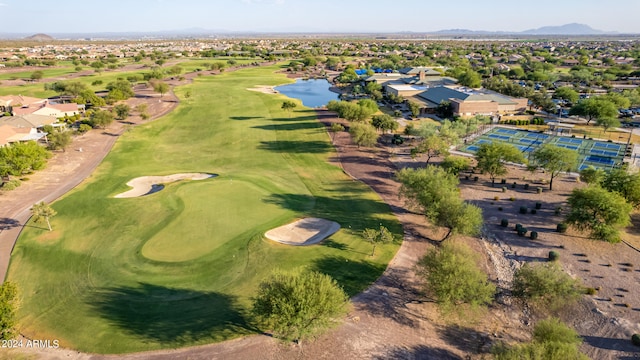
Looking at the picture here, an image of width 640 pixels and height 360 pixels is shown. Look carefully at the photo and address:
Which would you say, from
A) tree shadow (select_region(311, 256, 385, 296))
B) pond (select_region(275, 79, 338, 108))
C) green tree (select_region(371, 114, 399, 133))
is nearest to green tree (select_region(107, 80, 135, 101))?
pond (select_region(275, 79, 338, 108))

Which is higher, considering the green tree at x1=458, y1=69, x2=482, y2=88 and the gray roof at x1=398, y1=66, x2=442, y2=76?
the gray roof at x1=398, y1=66, x2=442, y2=76

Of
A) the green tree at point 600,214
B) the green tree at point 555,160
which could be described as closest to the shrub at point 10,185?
the green tree at point 600,214

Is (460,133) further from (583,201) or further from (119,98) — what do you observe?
(119,98)

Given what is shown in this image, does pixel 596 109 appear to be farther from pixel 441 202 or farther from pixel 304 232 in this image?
pixel 304 232

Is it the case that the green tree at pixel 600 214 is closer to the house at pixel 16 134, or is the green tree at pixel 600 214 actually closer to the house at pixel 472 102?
the house at pixel 472 102

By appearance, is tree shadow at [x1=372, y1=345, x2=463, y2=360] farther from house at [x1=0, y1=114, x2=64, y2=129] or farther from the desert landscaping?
house at [x1=0, y1=114, x2=64, y2=129]

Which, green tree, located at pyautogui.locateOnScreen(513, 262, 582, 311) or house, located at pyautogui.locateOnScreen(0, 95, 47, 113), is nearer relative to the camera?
green tree, located at pyautogui.locateOnScreen(513, 262, 582, 311)

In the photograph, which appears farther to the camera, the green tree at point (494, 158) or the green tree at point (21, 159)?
the green tree at point (21, 159)
